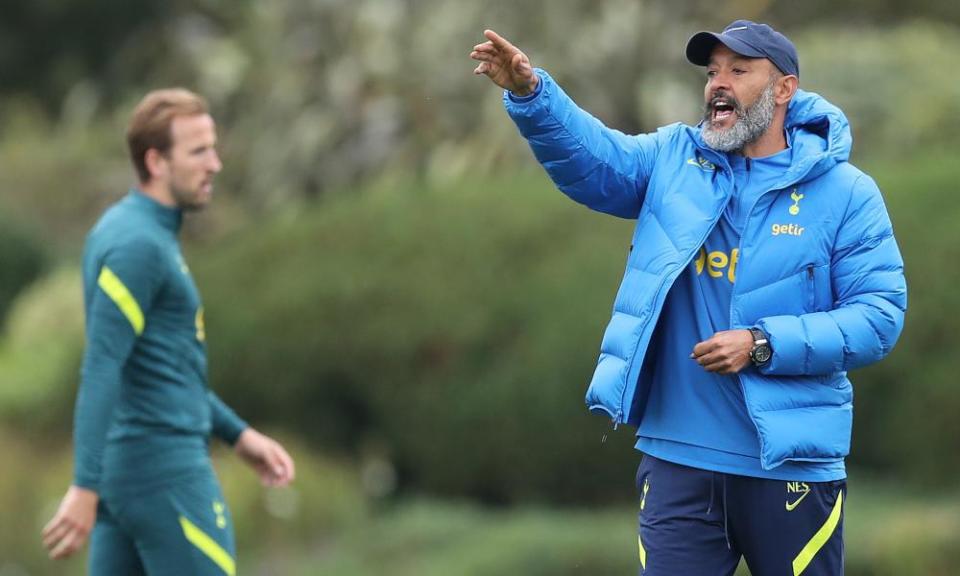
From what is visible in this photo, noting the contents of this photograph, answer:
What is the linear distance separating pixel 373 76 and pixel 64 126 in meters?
6.27

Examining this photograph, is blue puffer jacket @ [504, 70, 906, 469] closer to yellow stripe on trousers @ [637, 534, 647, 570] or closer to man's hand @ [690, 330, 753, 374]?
man's hand @ [690, 330, 753, 374]

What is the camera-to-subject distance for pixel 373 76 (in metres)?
13.8

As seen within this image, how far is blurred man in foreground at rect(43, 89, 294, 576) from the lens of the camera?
559 cm

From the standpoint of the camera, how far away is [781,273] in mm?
4887

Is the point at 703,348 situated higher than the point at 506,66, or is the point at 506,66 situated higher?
the point at 506,66

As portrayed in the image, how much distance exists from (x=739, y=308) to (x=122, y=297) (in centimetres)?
203

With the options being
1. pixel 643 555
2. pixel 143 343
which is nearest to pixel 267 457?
pixel 143 343

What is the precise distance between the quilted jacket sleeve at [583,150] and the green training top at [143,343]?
4.61 ft

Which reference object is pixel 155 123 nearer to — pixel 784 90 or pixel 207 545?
pixel 207 545

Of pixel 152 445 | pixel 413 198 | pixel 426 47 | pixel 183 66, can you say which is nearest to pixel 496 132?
pixel 426 47

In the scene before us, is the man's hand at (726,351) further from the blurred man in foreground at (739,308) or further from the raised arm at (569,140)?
the raised arm at (569,140)

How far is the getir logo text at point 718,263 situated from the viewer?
16.2 feet

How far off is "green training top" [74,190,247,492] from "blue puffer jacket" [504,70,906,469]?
145cm

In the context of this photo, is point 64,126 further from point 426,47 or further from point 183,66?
point 426,47
